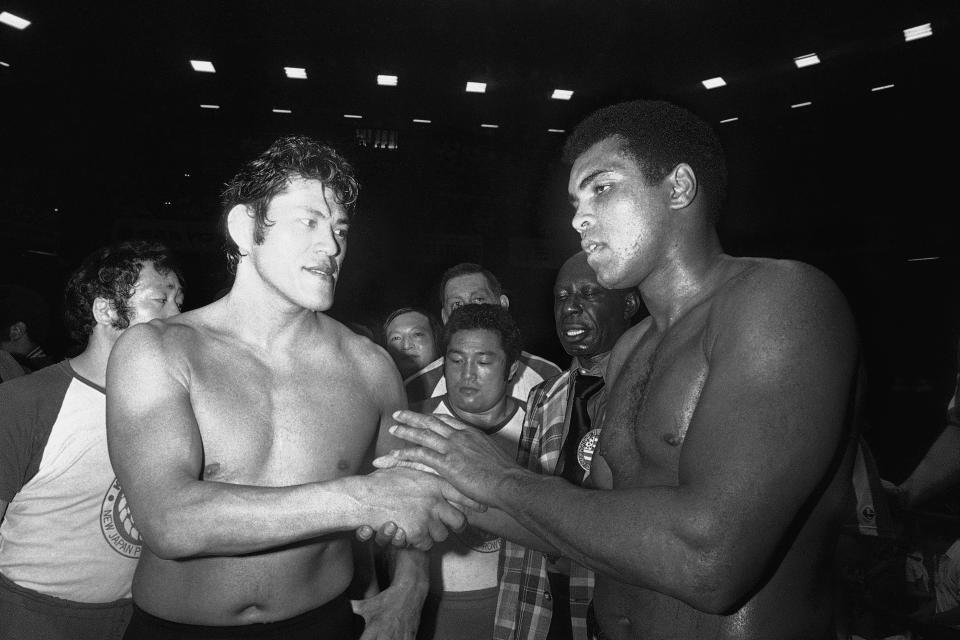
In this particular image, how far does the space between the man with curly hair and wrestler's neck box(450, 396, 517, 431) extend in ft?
5.56

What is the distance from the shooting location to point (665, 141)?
182cm

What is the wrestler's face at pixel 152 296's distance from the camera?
110 inches

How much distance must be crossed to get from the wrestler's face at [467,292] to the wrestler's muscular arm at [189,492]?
9.10 ft

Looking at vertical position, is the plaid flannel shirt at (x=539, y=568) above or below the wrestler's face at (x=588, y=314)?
below

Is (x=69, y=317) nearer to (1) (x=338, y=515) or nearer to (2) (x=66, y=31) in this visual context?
(1) (x=338, y=515)

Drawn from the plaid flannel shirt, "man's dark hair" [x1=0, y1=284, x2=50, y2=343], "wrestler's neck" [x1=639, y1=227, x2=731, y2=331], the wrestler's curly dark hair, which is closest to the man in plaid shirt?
the plaid flannel shirt

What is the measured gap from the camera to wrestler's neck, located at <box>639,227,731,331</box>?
178 cm

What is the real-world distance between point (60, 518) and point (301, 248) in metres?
1.53

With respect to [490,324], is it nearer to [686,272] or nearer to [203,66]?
[686,272]

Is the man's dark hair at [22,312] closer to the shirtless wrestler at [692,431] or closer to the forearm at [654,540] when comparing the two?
the shirtless wrestler at [692,431]

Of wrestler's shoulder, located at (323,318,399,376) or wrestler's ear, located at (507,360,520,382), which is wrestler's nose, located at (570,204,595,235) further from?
wrestler's ear, located at (507,360,520,382)

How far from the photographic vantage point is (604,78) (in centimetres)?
870

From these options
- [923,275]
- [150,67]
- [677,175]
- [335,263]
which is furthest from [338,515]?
[923,275]

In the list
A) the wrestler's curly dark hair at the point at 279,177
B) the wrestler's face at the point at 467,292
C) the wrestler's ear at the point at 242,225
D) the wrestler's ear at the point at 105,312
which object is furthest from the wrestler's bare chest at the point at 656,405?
the wrestler's face at the point at 467,292
